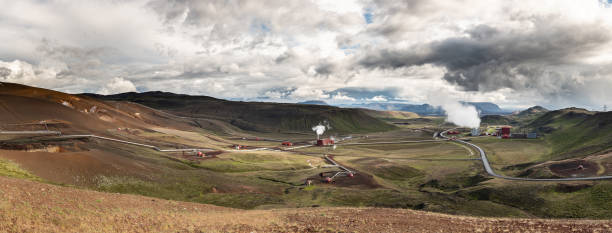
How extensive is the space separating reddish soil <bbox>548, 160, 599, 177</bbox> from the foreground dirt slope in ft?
237

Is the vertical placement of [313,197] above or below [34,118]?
below

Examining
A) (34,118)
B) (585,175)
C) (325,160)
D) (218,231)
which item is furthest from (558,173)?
(34,118)

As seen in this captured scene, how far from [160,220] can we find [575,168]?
115 metres

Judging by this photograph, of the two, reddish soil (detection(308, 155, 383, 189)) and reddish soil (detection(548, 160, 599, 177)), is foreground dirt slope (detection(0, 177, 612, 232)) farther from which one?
reddish soil (detection(548, 160, 599, 177))

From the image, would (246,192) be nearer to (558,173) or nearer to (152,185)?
(152,185)

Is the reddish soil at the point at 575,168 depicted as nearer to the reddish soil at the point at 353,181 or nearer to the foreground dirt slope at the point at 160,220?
the reddish soil at the point at 353,181

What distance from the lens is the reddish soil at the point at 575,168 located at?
3600 inches

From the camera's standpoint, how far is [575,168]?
97.3 metres

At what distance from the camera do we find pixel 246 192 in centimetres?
7969

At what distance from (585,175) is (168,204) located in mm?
106022

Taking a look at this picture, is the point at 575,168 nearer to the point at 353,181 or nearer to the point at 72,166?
the point at 353,181

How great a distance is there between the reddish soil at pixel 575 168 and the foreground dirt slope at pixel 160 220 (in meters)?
72.1

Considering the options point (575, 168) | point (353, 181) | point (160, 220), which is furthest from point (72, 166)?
point (575, 168)

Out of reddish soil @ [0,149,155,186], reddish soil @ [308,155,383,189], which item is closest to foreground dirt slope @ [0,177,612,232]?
reddish soil @ [0,149,155,186]
